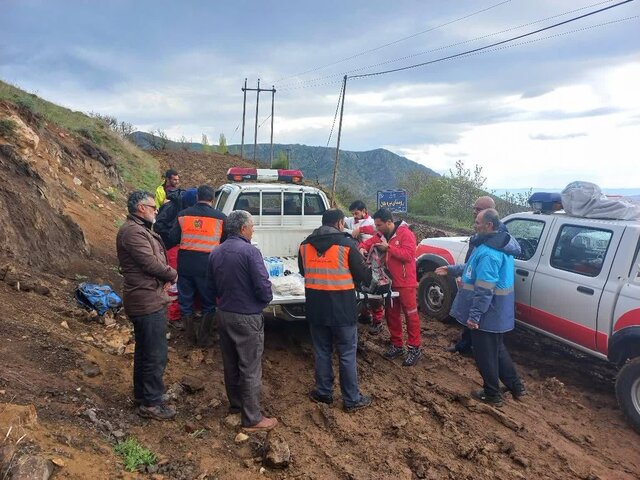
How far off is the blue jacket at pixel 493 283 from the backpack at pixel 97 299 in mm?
4200

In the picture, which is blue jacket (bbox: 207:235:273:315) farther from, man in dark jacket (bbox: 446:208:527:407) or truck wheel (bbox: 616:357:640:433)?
truck wheel (bbox: 616:357:640:433)

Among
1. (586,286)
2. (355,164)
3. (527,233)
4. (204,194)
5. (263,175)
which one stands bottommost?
(586,286)

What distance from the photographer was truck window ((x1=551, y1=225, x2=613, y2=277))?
4805 millimetres

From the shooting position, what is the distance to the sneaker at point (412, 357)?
541 cm

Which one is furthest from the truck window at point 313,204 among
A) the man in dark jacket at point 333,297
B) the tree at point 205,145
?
the tree at point 205,145

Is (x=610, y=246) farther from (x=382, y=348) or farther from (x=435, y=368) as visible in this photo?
(x=382, y=348)

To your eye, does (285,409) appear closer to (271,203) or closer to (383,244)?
(383,244)

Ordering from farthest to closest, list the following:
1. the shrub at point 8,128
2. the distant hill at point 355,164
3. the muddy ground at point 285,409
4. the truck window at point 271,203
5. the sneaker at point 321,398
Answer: the distant hill at point 355,164 < the shrub at point 8,128 < the truck window at point 271,203 < the sneaker at point 321,398 < the muddy ground at point 285,409

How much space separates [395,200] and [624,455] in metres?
10.7

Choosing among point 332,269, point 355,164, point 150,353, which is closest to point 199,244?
point 150,353

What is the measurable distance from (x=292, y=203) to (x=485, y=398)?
3798 mm

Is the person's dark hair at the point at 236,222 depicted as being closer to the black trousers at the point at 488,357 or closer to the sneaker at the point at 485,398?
the black trousers at the point at 488,357

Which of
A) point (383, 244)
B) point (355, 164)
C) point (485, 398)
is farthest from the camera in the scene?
point (355, 164)

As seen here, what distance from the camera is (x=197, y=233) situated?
5.39 m
